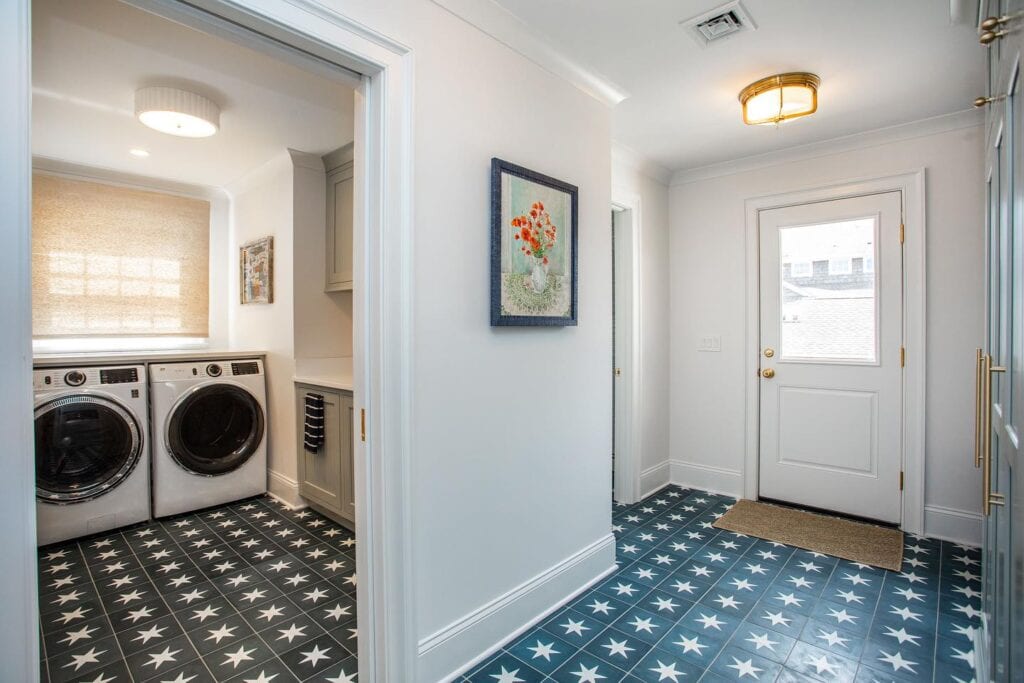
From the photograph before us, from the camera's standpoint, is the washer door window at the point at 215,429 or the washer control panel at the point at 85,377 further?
the washer door window at the point at 215,429

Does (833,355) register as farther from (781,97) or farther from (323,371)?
(323,371)

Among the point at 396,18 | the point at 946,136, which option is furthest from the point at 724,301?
the point at 396,18

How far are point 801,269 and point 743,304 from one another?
42 cm

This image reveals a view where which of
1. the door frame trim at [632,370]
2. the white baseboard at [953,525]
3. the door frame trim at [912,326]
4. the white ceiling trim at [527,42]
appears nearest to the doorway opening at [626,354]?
the door frame trim at [632,370]

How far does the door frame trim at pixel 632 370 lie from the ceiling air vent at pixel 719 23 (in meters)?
1.45

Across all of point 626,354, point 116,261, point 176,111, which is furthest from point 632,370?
point 116,261

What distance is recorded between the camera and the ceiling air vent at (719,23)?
190cm

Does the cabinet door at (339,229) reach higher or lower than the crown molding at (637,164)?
lower

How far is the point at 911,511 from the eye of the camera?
298 centimetres

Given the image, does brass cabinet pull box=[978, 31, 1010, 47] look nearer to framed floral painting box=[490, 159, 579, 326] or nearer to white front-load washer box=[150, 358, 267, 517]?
framed floral painting box=[490, 159, 579, 326]

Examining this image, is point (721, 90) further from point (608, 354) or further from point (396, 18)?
point (396, 18)

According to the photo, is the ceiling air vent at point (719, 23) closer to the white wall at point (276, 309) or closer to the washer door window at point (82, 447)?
the white wall at point (276, 309)

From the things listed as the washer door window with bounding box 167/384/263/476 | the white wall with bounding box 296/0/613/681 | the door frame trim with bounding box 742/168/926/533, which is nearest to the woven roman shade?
the washer door window with bounding box 167/384/263/476

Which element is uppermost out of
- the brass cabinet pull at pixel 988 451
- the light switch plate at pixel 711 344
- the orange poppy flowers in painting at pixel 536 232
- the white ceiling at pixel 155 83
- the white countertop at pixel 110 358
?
the white ceiling at pixel 155 83
